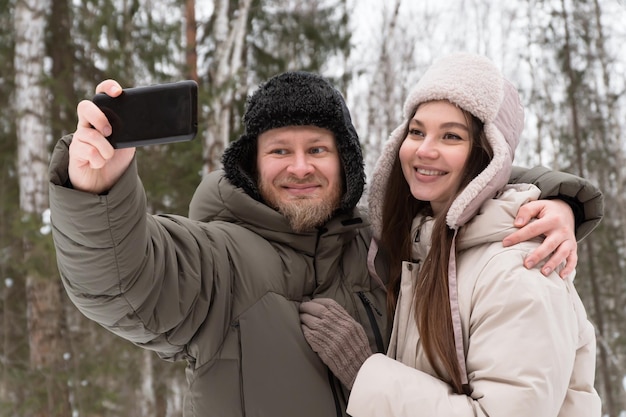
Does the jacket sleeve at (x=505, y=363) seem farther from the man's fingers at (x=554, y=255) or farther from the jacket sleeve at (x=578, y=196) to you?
the jacket sleeve at (x=578, y=196)

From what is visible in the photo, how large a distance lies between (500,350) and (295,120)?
139 centimetres

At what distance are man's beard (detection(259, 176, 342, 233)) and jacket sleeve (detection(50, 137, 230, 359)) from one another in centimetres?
40

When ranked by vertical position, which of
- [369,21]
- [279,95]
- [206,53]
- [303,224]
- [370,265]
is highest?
[369,21]

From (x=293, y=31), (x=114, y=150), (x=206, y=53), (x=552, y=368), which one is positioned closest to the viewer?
(x=114, y=150)

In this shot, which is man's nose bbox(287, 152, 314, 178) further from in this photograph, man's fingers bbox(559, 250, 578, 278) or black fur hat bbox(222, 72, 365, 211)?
man's fingers bbox(559, 250, 578, 278)

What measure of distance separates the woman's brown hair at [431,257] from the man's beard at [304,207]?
10.4 inches

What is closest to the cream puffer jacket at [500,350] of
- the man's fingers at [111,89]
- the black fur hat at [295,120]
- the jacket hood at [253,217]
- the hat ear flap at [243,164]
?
the jacket hood at [253,217]

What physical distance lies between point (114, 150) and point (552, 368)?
1455 millimetres

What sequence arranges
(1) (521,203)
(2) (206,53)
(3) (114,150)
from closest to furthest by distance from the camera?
(3) (114,150)
(1) (521,203)
(2) (206,53)

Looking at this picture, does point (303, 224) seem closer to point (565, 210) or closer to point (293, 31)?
point (565, 210)

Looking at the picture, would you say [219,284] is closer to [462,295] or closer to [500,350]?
[462,295]

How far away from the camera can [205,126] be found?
707cm

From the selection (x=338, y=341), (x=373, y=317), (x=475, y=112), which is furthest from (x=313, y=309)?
(x=475, y=112)

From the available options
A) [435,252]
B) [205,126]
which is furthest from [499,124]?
[205,126]
